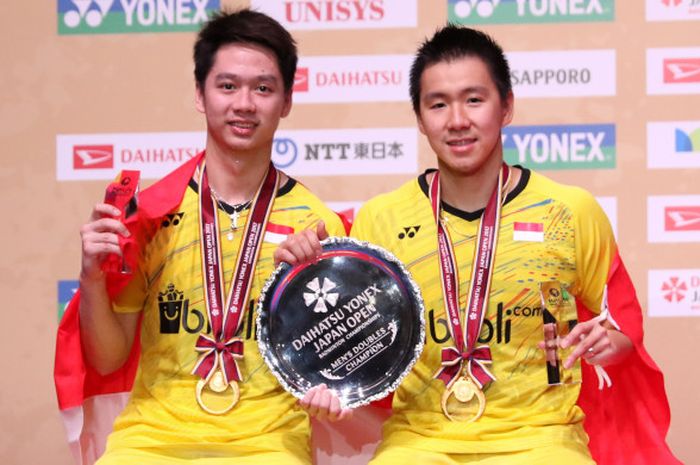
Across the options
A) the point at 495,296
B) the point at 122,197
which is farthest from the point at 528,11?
the point at 122,197

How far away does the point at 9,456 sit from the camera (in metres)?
4.16

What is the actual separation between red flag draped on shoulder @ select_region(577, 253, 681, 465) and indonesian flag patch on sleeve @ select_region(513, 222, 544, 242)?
0.22 meters

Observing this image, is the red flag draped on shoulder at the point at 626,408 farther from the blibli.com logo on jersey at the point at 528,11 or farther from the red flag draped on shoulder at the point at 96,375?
the blibli.com logo on jersey at the point at 528,11

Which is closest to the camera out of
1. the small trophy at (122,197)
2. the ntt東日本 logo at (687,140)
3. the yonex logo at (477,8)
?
the small trophy at (122,197)

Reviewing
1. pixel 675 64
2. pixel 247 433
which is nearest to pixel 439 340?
pixel 247 433

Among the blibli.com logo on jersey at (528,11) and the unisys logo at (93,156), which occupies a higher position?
the blibli.com logo on jersey at (528,11)

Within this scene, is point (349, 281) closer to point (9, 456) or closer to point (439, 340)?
point (439, 340)

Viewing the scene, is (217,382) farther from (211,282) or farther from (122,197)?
(122,197)

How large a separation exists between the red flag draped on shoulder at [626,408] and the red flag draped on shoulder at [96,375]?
1165mm

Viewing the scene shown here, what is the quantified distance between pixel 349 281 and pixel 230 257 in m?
0.37

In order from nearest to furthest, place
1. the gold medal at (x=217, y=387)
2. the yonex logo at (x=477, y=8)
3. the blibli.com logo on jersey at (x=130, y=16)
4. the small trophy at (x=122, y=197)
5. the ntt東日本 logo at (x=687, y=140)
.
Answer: the small trophy at (x=122, y=197) → the gold medal at (x=217, y=387) → the ntt東日本 logo at (x=687, y=140) → the yonex logo at (x=477, y=8) → the blibli.com logo on jersey at (x=130, y=16)

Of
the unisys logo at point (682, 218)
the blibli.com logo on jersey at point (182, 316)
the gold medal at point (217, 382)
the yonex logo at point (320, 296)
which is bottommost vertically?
the gold medal at point (217, 382)

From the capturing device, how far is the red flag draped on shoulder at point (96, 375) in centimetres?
273

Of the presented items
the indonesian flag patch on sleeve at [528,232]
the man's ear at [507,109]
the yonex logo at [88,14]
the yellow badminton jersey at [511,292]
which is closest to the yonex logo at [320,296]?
the yellow badminton jersey at [511,292]
